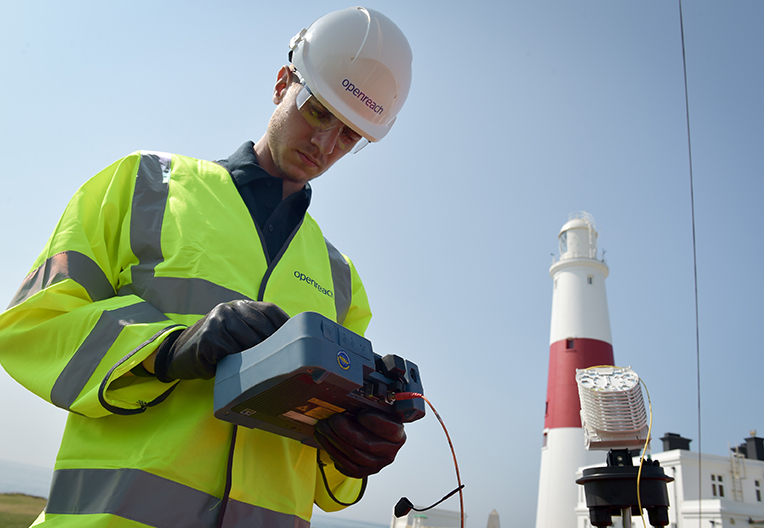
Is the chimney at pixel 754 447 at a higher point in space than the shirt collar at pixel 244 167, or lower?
higher

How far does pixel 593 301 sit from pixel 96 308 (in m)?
16.6

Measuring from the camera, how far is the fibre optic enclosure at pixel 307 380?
960mm

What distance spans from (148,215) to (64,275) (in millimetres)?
282

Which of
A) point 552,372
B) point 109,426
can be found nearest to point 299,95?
point 109,426

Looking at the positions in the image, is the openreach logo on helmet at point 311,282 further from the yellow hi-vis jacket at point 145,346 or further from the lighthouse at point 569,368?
the lighthouse at point 569,368

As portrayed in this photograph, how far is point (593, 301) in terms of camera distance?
1597 centimetres

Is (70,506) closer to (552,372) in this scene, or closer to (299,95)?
(299,95)

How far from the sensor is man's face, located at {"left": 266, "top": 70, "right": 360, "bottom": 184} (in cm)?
176

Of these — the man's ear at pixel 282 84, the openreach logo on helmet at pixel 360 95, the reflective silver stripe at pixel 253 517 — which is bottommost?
the reflective silver stripe at pixel 253 517

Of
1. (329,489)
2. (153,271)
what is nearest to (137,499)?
(153,271)

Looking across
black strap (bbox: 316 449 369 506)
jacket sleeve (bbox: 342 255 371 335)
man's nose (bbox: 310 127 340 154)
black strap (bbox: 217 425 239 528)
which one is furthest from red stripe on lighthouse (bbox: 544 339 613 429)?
black strap (bbox: 217 425 239 528)

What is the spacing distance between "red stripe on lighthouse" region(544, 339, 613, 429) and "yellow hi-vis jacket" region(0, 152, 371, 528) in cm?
1385

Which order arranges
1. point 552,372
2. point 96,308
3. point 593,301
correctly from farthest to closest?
1. point 593,301
2. point 552,372
3. point 96,308

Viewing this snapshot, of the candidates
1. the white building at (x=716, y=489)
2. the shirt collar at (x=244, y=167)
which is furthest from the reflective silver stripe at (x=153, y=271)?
the white building at (x=716, y=489)
